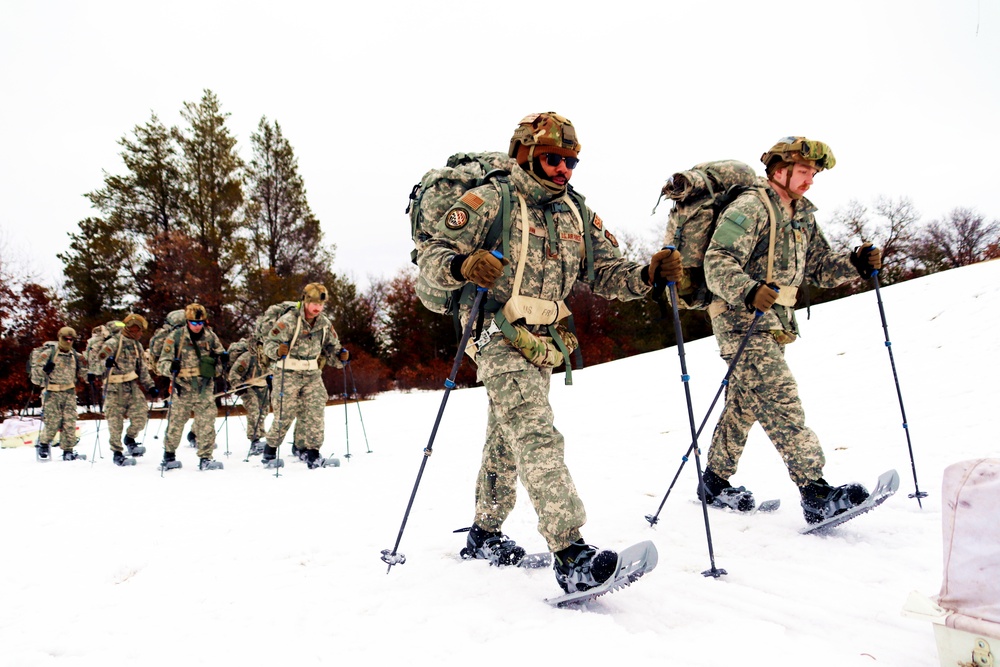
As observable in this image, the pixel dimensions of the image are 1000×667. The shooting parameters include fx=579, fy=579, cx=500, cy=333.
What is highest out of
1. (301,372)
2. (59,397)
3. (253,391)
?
(301,372)

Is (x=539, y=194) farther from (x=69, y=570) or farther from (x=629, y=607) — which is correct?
(x=69, y=570)

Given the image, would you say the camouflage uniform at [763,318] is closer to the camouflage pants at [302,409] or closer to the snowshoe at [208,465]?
the camouflage pants at [302,409]

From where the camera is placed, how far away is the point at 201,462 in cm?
893

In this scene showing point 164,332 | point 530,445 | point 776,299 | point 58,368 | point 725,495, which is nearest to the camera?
point 530,445

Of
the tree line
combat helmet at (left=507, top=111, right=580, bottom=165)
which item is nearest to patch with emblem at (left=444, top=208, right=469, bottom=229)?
combat helmet at (left=507, top=111, right=580, bottom=165)

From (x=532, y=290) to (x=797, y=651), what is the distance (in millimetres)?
2159

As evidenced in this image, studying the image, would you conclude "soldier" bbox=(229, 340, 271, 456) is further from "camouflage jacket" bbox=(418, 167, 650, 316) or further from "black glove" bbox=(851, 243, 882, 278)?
"black glove" bbox=(851, 243, 882, 278)

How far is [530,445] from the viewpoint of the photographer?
3.17 m

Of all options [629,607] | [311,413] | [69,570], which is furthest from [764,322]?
[311,413]

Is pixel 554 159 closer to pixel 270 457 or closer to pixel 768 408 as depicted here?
pixel 768 408

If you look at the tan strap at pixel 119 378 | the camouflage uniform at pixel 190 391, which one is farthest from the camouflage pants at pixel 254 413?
the tan strap at pixel 119 378

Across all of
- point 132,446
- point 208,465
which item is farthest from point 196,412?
point 132,446

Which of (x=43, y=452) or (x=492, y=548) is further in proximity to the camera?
(x=43, y=452)

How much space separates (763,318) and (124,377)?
11.0 meters
